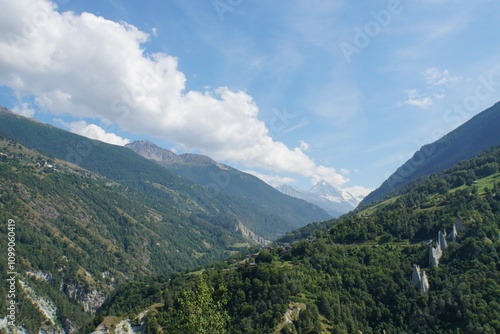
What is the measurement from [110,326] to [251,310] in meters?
40.7

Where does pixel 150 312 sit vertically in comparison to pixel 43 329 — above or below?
above

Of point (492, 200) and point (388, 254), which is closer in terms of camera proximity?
A: point (388, 254)

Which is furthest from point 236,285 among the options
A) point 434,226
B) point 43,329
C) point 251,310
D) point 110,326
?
point 43,329

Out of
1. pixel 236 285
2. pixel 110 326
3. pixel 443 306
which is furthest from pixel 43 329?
pixel 443 306

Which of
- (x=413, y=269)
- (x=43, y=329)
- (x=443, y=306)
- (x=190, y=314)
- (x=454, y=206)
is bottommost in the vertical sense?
(x=43, y=329)

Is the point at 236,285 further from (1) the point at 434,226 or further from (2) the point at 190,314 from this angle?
(1) the point at 434,226

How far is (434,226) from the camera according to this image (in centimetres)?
13862

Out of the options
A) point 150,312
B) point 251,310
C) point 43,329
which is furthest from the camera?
point 43,329

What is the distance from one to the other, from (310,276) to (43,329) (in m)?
153

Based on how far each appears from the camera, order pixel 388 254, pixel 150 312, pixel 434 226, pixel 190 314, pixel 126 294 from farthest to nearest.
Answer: pixel 126 294
pixel 434 226
pixel 388 254
pixel 150 312
pixel 190 314
